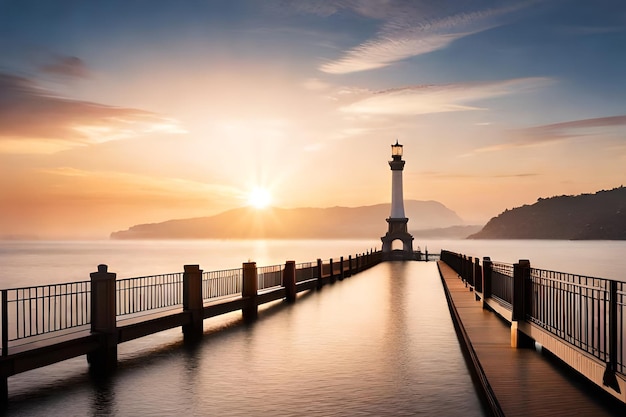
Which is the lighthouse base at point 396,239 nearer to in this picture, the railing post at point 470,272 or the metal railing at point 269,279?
the railing post at point 470,272

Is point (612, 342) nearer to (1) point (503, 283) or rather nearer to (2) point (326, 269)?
(1) point (503, 283)

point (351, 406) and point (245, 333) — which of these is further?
point (245, 333)

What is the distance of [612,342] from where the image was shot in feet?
34.0

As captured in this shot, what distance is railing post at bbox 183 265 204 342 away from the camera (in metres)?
21.5

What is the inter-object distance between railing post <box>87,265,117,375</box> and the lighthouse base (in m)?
76.1

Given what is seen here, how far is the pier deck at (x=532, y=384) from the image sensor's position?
10641 mm

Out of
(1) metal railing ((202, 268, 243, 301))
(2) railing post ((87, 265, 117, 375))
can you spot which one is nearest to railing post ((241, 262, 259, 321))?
(1) metal railing ((202, 268, 243, 301))

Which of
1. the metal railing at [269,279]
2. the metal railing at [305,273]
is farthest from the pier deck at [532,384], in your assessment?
the metal railing at [305,273]

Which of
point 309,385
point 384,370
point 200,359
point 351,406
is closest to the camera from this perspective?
point 351,406

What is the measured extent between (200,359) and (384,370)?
15.0 feet

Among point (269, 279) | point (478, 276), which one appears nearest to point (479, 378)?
point (478, 276)

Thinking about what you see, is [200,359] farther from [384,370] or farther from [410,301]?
[410,301]

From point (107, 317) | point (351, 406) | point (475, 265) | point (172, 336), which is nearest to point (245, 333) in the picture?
point (172, 336)

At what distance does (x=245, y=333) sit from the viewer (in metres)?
22.0
